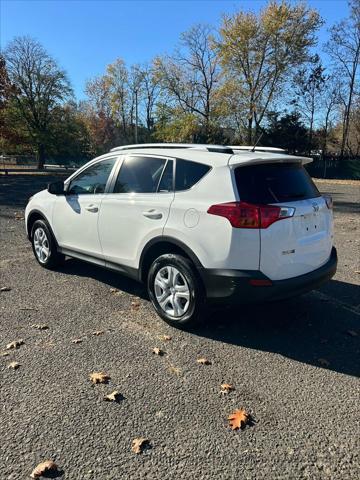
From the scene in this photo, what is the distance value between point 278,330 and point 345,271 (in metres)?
2.67

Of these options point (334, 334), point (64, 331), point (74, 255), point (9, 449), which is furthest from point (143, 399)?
point (74, 255)

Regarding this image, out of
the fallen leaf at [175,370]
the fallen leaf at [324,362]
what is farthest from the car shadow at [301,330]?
the fallen leaf at [175,370]

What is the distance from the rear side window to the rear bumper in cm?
89

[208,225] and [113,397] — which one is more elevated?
[208,225]

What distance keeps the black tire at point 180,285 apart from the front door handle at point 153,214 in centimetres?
41

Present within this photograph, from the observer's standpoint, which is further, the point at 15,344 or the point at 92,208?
the point at 92,208

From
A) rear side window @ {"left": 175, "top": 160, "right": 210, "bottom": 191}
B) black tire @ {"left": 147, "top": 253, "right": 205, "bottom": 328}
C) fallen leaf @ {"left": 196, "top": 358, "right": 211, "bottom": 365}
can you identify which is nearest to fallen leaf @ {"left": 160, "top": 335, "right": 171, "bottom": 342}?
black tire @ {"left": 147, "top": 253, "right": 205, "bottom": 328}

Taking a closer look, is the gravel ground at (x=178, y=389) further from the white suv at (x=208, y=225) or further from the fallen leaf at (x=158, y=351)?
the white suv at (x=208, y=225)

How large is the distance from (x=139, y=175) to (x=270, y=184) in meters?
1.58

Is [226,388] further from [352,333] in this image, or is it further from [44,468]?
[352,333]

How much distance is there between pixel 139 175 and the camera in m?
4.72

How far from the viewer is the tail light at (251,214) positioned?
3.63m

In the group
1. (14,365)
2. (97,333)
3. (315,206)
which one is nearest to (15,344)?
(14,365)

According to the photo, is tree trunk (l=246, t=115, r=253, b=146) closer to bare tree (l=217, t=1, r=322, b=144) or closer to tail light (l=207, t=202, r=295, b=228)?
bare tree (l=217, t=1, r=322, b=144)
